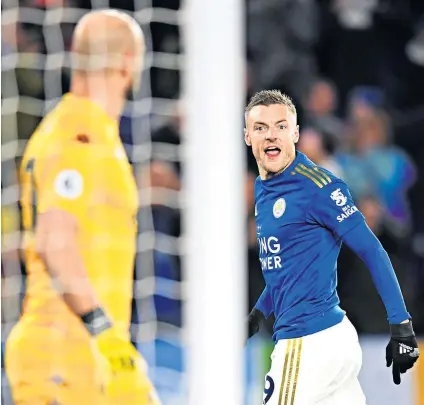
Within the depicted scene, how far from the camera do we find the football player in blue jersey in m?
1.19

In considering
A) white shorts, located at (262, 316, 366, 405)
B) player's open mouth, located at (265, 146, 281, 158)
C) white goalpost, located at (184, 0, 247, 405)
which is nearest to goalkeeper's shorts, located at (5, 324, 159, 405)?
white goalpost, located at (184, 0, 247, 405)

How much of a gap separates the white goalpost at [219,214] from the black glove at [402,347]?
448mm

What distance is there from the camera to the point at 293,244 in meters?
1.22

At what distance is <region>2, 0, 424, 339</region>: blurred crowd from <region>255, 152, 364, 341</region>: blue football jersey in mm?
947

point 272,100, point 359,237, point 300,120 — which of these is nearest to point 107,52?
point 300,120

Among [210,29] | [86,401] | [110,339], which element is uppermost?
[210,29]

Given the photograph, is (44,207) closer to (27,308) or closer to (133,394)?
(27,308)

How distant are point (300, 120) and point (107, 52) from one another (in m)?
0.60

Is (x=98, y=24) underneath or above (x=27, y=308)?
above

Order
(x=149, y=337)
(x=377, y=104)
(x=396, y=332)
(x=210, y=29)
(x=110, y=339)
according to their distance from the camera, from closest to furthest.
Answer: (x=396, y=332) < (x=210, y=29) < (x=110, y=339) < (x=149, y=337) < (x=377, y=104)

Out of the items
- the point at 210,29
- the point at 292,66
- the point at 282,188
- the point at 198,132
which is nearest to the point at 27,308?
the point at 198,132

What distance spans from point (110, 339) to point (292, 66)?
6.84 feet

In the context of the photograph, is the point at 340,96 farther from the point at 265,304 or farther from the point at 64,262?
the point at 265,304

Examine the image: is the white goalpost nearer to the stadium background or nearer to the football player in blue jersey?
the stadium background
